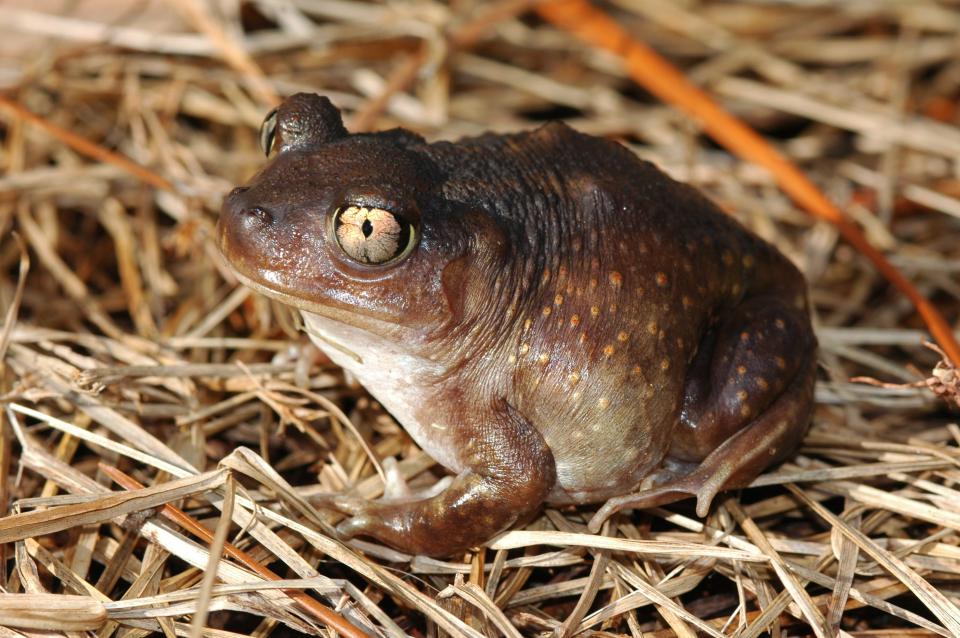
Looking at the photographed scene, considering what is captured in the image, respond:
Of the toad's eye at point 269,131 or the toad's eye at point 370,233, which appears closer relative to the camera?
the toad's eye at point 370,233

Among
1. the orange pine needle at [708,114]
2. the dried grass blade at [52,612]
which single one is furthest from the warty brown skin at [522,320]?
the orange pine needle at [708,114]

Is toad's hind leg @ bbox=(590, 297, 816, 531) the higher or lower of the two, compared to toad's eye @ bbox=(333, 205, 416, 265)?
lower

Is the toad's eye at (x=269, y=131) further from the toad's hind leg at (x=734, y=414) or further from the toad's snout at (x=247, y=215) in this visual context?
the toad's hind leg at (x=734, y=414)

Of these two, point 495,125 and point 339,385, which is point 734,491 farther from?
point 495,125

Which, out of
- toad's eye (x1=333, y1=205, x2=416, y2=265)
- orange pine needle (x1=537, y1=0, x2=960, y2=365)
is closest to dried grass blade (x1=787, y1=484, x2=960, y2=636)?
orange pine needle (x1=537, y1=0, x2=960, y2=365)

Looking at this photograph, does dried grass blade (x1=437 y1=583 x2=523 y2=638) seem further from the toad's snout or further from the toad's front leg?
the toad's snout

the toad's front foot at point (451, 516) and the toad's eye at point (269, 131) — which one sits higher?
the toad's eye at point (269, 131)
